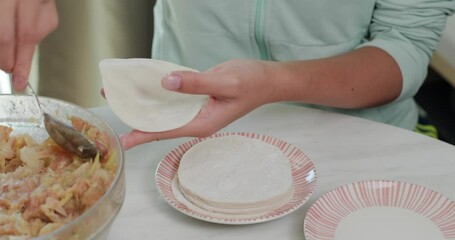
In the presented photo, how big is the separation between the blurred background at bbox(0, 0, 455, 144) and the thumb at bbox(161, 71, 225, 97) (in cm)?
97

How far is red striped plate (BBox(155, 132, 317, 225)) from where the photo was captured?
2.73ft

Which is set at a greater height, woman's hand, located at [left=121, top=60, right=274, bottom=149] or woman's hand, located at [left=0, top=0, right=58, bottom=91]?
woman's hand, located at [left=0, top=0, right=58, bottom=91]

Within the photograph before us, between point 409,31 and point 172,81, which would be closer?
point 172,81

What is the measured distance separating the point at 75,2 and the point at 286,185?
45.2 inches

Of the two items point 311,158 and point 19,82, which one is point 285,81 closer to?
point 311,158

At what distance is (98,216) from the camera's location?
0.63m

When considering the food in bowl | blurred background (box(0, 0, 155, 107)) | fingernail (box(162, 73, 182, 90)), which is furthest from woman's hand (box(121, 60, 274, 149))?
blurred background (box(0, 0, 155, 107))

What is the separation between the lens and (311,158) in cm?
98

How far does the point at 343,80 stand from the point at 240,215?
398 millimetres

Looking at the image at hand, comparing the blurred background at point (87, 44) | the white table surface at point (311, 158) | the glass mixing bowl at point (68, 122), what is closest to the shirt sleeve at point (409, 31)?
the white table surface at point (311, 158)

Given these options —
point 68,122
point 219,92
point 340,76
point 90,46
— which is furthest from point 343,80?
point 90,46

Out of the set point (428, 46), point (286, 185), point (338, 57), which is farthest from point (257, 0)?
point (286, 185)

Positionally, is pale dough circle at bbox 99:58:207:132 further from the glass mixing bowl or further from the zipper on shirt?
the zipper on shirt

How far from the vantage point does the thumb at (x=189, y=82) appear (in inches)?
33.4
